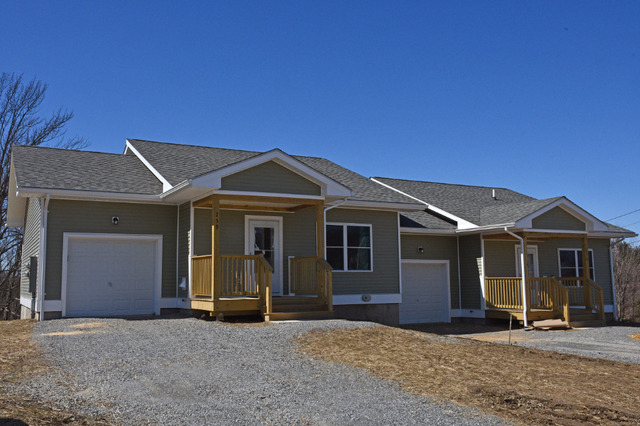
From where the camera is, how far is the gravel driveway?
6.29 meters

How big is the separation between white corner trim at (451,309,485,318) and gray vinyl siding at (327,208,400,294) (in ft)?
10.8

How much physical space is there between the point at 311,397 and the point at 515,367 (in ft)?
12.4

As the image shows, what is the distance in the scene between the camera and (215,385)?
7469 mm

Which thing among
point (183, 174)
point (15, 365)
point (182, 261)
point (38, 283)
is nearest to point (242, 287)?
point (182, 261)

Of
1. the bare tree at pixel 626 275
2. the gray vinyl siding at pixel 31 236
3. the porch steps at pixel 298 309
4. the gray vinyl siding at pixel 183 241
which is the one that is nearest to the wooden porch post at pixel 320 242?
the porch steps at pixel 298 309

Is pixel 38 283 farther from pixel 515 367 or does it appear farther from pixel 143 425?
pixel 515 367

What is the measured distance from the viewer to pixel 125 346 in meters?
9.73

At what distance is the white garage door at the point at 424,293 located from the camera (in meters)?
19.4

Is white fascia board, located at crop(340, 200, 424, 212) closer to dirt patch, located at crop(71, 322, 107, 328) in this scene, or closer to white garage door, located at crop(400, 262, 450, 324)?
white garage door, located at crop(400, 262, 450, 324)

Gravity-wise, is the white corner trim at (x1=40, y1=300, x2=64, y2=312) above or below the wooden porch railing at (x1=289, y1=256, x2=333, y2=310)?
below

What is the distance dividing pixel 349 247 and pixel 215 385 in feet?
33.2

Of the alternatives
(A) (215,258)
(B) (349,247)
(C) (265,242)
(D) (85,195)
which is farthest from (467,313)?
(D) (85,195)

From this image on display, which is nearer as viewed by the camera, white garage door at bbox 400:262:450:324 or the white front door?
the white front door

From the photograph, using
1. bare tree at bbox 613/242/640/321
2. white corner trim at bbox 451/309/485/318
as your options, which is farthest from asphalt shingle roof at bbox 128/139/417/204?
bare tree at bbox 613/242/640/321
